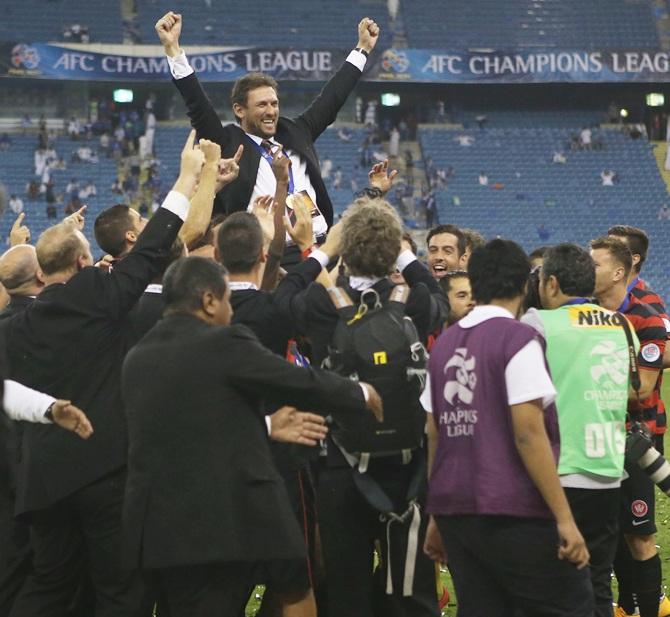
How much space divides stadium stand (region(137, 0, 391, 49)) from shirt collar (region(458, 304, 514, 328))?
133 feet

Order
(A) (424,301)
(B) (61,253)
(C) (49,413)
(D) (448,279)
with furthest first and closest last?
1. (D) (448,279)
2. (B) (61,253)
3. (A) (424,301)
4. (C) (49,413)

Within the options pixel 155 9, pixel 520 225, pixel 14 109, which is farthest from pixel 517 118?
pixel 14 109

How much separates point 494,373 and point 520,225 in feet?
124

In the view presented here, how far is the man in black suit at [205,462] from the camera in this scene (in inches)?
190

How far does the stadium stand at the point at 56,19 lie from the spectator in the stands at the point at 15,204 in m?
6.98

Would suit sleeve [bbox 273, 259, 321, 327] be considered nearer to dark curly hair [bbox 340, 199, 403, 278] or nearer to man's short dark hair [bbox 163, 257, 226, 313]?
dark curly hair [bbox 340, 199, 403, 278]

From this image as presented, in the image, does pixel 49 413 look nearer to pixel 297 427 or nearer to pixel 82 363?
pixel 82 363

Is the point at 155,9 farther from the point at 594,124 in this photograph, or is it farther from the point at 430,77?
the point at 594,124

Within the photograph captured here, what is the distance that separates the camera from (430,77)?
44.8 metres

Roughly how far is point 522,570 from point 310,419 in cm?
104

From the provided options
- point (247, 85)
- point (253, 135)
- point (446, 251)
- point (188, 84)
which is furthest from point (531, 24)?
point (188, 84)

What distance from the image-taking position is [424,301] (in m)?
5.77

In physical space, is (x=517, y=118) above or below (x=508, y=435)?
above

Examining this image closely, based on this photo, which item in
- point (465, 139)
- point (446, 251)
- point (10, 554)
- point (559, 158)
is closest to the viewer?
point (10, 554)
